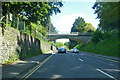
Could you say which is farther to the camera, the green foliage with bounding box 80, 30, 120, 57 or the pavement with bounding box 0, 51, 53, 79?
the green foliage with bounding box 80, 30, 120, 57

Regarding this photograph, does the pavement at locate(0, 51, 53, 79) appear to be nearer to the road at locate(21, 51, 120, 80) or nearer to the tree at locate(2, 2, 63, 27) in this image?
the road at locate(21, 51, 120, 80)

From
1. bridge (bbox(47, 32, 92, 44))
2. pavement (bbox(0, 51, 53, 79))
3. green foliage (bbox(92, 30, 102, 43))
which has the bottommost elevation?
pavement (bbox(0, 51, 53, 79))

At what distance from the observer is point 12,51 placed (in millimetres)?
12258

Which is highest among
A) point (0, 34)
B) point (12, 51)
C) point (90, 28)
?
point (90, 28)

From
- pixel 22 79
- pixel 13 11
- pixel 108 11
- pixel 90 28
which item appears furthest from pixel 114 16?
pixel 90 28

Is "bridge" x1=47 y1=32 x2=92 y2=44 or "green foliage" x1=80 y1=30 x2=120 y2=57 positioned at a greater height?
"bridge" x1=47 y1=32 x2=92 y2=44

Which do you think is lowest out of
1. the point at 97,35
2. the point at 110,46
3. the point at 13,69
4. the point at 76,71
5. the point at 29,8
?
the point at 76,71

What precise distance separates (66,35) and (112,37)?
30.6 meters

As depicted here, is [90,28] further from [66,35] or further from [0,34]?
[0,34]

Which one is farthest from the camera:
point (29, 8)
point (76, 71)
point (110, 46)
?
point (110, 46)

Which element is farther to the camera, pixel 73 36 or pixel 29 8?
pixel 73 36

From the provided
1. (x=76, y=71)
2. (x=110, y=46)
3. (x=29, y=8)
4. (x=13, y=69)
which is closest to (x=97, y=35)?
(x=110, y=46)

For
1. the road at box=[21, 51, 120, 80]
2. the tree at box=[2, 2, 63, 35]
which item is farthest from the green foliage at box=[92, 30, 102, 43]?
the road at box=[21, 51, 120, 80]

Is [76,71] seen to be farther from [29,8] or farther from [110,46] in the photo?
[110,46]
